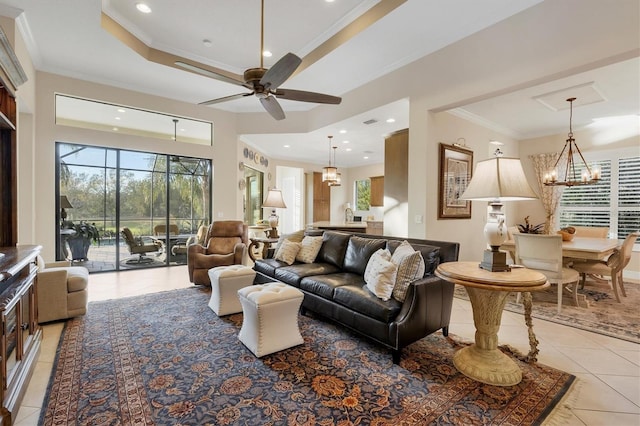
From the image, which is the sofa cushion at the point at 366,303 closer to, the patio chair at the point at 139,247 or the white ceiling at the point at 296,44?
the white ceiling at the point at 296,44

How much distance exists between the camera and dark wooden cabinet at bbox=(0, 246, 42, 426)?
1.57 m

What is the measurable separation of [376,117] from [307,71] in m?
1.41

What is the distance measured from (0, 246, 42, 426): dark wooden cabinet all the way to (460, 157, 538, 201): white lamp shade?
10.0 feet

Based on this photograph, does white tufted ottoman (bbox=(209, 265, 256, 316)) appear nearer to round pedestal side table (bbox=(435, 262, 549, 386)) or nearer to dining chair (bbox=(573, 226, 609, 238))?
round pedestal side table (bbox=(435, 262, 549, 386))

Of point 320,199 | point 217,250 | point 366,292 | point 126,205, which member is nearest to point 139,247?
point 126,205

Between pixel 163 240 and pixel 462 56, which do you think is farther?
pixel 163 240

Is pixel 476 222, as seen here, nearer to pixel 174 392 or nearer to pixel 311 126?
pixel 311 126

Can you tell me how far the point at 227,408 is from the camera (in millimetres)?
1757

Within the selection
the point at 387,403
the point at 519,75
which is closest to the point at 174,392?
the point at 387,403

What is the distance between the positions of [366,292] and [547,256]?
249 centimetres

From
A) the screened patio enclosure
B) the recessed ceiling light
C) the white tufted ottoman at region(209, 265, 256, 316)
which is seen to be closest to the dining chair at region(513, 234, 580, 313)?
the white tufted ottoman at region(209, 265, 256, 316)

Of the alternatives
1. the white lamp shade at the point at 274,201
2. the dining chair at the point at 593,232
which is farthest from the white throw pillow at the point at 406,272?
the dining chair at the point at 593,232

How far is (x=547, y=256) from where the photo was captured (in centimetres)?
348

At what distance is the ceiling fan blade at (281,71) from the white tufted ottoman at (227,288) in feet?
6.76
